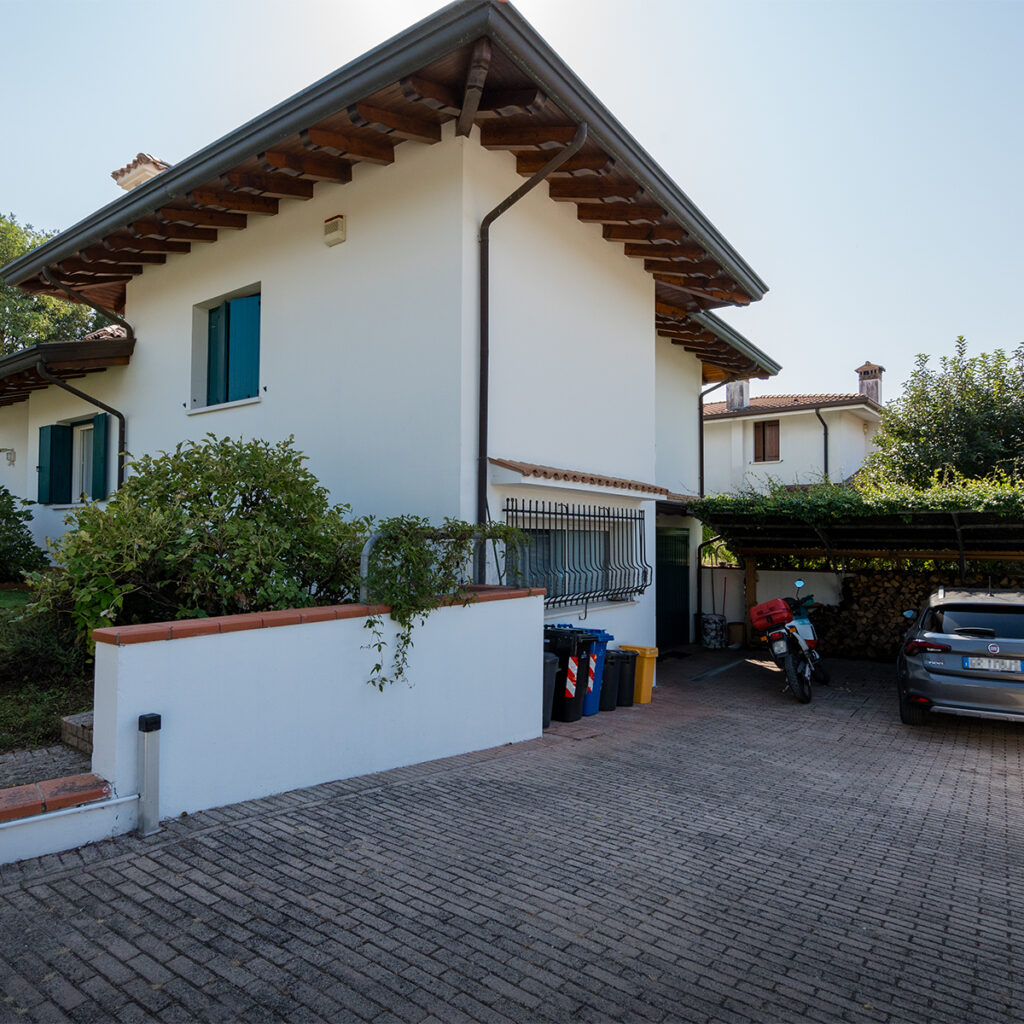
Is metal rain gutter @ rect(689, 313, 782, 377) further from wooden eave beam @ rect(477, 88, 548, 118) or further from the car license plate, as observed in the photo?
the car license plate

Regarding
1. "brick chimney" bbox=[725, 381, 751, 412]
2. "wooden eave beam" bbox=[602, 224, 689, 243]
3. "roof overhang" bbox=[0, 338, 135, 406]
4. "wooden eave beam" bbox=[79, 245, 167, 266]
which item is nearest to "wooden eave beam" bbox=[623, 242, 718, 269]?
"wooden eave beam" bbox=[602, 224, 689, 243]

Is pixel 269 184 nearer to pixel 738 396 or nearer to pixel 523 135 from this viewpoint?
pixel 523 135

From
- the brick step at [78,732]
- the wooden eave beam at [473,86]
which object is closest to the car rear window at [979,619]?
the wooden eave beam at [473,86]

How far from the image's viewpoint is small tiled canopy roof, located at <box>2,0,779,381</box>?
5.68 m

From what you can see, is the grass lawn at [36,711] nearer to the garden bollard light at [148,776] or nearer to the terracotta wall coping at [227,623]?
the terracotta wall coping at [227,623]

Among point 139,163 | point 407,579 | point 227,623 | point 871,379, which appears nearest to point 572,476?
point 407,579

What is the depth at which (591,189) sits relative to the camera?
25.0 feet

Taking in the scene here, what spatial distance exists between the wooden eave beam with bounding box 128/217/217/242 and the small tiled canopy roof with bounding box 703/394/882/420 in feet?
59.9

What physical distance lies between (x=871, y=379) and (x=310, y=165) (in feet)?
85.3

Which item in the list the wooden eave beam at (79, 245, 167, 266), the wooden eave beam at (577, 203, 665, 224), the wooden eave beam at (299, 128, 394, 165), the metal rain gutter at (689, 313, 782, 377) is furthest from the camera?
the metal rain gutter at (689, 313, 782, 377)

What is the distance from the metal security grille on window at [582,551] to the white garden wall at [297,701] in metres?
1.51

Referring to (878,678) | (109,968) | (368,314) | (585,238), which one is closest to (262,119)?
(368,314)

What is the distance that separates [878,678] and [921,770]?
15.6 ft

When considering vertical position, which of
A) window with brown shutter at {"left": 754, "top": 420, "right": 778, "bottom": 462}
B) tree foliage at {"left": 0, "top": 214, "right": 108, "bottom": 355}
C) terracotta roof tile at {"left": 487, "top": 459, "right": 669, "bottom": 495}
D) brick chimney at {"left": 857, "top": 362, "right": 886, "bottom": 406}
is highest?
tree foliage at {"left": 0, "top": 214, "right": 108, "bottom": 355}
